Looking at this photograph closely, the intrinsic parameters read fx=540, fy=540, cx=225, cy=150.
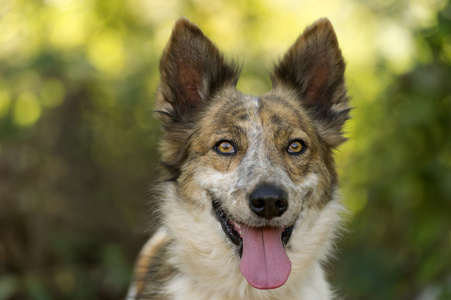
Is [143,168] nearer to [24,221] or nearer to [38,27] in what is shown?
[24,221]

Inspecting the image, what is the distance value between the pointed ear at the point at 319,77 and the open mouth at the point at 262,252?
112cm

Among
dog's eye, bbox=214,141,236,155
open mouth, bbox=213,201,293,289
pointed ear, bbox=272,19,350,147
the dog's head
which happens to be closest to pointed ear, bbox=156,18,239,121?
the dog's head

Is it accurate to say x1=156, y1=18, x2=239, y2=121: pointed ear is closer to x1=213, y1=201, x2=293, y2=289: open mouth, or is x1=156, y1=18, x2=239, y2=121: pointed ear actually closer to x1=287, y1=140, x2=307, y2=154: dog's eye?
x1=287, y1=140, x2=307, y2=154: dog's eye

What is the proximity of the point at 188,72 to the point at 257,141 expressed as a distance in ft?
2.79

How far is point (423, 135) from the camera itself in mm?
5480

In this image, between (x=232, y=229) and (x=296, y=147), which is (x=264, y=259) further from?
(x=296, y=147)

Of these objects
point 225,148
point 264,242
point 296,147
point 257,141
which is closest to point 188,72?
point 225,148

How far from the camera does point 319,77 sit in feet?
14.1

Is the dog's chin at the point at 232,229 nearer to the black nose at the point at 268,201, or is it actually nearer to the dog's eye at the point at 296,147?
the black nose at the point at 268,201

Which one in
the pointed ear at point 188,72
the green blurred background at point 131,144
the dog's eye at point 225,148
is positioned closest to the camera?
the dog's eye at point 225,148

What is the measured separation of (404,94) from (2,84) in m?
4.67

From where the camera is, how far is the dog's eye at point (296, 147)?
3762 millimetres

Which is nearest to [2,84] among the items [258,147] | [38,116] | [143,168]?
[38,116]

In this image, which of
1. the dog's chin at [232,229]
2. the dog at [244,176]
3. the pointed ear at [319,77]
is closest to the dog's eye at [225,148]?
the dog at [244,176]
